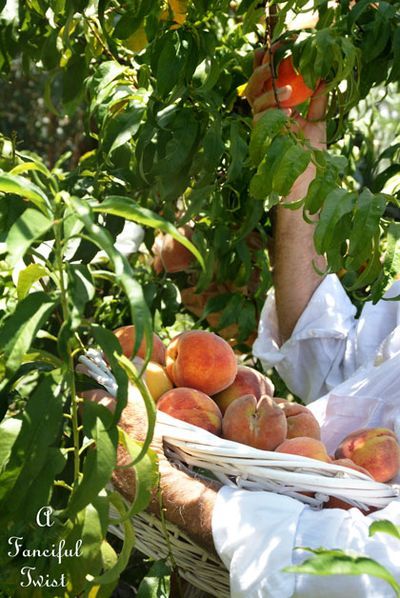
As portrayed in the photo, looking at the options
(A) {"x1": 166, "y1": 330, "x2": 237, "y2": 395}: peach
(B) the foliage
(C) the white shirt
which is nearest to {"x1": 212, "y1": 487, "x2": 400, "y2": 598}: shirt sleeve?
(C) the white shirt

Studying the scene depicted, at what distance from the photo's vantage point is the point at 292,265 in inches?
66.0

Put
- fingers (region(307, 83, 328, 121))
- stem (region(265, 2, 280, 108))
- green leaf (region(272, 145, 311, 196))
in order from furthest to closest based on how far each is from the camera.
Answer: fingers (region(307, 83, 328, 121))
stem (region(265, 2, 280, 108))
green leaf (region(272, 145, 311, 196))

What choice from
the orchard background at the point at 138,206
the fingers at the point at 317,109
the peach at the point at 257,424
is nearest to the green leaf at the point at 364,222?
the orchard background at the point at 138,206

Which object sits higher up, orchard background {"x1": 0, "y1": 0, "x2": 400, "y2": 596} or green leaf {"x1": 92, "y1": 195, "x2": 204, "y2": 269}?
green leaf {"x1": 92, "y1": 195, "x2": 204, "y2": 269}

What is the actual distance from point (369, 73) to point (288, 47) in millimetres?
178

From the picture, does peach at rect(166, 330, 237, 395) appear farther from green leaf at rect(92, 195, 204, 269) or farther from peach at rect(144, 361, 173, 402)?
green leaf at rect(92, 195, 204, 269)

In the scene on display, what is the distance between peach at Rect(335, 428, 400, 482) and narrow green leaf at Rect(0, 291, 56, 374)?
2.05 ft

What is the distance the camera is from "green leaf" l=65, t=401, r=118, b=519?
2.40 ft

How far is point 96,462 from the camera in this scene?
74cm

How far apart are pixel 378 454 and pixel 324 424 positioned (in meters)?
0.30

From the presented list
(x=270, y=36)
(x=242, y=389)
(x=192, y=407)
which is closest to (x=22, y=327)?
(x=192, y=407)

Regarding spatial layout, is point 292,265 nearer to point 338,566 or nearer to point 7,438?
point 7,438

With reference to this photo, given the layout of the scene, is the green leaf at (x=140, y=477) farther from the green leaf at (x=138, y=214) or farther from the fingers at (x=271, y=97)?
the fingers at (x=271, y=97)

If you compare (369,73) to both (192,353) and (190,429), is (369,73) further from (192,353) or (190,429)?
(190,429)
